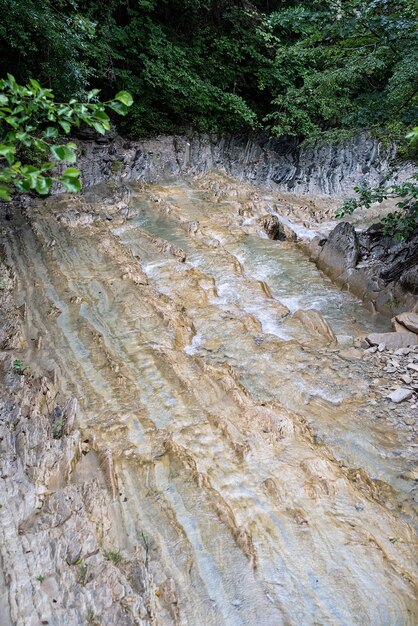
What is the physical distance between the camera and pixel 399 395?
508cm

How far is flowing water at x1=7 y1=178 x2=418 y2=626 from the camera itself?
10.2ft

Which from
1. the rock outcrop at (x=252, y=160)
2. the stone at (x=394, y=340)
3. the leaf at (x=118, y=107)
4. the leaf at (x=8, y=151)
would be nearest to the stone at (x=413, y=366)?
the stone at (x=394, y=340)

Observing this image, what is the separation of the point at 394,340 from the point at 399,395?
1.14m

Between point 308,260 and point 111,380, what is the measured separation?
5.36m

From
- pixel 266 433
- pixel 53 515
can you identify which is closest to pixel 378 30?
pixel 266 433

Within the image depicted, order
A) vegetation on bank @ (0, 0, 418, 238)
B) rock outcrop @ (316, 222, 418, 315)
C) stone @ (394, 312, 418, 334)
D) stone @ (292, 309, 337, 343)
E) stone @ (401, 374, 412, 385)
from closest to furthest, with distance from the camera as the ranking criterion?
stone @ (401, 374, 412, 385) < stone @ (394, 312, 418, 334) < stone @ (292, 309, 337, 343) < rock outcrop @ (316, 222, 418, 315) < vegetation on bank @ (0, 0, 418, 238)

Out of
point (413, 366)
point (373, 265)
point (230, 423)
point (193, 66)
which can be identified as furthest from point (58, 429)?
point (193, 66)

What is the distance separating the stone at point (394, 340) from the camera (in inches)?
234

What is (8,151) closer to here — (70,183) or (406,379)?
(70,183)

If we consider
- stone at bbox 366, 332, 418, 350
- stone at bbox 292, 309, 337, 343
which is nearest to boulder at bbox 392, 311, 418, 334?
stone at bbox 366, 332, 418, 350

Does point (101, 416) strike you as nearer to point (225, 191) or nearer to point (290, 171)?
point (225, 191)

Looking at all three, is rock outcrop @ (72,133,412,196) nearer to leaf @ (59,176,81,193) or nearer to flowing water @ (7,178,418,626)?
flowing water @ (7,178,418,626)

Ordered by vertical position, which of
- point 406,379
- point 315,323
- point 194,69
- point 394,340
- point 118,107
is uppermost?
point 194,69

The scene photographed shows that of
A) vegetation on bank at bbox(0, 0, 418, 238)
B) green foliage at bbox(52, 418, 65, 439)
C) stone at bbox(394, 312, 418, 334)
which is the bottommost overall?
green foliage at bbox(52, 418, 65, 439)
